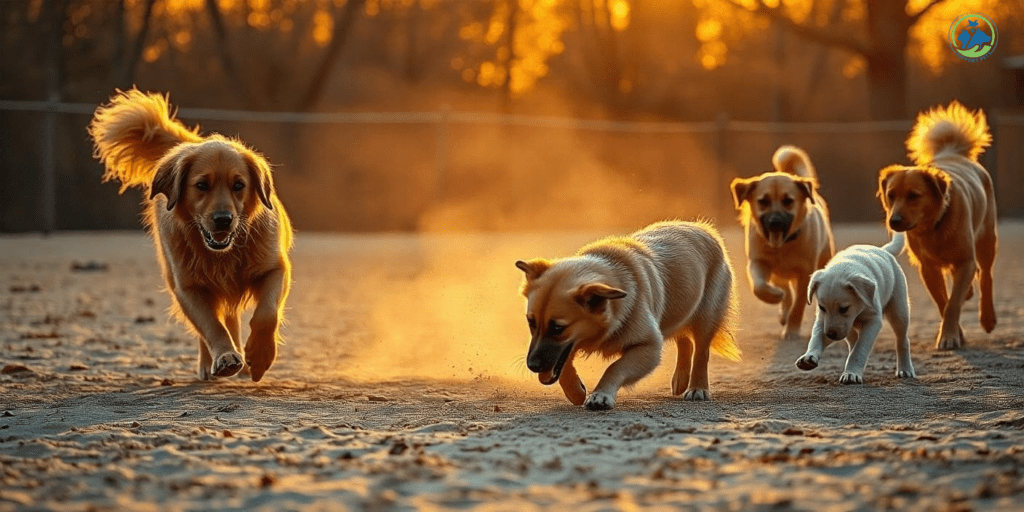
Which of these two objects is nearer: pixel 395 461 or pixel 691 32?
pixel 395 461

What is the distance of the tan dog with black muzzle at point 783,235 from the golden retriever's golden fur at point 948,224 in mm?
672

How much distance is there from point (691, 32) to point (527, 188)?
16135mm

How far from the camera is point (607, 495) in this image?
13.7ft

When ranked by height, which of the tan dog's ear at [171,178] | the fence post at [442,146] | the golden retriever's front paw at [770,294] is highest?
the fence post at [442,146]

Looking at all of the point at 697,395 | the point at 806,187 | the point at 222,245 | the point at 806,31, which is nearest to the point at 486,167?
the point at 806,31

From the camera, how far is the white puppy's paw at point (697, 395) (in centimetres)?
678

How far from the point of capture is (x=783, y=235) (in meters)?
9.58

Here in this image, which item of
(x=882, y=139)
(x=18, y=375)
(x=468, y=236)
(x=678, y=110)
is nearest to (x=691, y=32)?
(x=678, y=110)

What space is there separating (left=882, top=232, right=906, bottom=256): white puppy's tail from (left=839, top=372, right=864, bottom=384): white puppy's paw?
1.61 metres

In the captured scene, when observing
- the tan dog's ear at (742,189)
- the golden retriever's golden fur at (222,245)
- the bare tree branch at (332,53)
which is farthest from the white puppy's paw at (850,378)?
the bare tree branch at (332,53)

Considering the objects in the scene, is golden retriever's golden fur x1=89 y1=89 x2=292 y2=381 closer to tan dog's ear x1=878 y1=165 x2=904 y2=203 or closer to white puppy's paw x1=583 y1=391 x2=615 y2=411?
white puppy's paw x1=583 y1=391 x2=615 y2=411

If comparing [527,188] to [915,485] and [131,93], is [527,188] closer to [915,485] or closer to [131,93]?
[131,93]

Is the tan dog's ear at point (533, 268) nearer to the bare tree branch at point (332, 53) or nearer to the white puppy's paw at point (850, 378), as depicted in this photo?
the white puppy's paw at point (850, 378)

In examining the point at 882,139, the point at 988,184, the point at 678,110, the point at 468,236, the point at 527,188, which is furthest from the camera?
the point at 678,110
